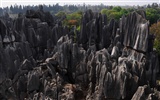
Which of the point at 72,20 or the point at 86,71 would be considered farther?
the point at 72,20

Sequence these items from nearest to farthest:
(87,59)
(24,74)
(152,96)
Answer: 1. (152,96)
2. (24,74)
3. (87,59)

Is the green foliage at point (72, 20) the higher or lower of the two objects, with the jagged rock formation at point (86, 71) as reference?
lower

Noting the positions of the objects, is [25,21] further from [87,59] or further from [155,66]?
[155,66]

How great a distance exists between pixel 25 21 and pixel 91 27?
36.3ft

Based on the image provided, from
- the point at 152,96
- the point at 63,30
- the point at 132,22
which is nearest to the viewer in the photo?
the point at 152,96

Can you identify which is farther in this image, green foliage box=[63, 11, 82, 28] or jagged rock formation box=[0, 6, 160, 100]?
green foliage box=[63, 11, 82, 28]

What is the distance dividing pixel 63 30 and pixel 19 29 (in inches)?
267

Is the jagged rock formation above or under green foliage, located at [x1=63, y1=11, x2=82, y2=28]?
above

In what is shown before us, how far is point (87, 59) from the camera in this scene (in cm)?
2355

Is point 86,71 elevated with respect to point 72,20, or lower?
elevated

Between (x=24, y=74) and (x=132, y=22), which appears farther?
(x=132, y=22)

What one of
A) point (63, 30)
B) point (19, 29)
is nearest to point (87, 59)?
point (63, 30)

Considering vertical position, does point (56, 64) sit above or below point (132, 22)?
below

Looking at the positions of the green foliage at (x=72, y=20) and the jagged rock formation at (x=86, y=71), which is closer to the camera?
the jagged rock formation at (x=86, y=71)
